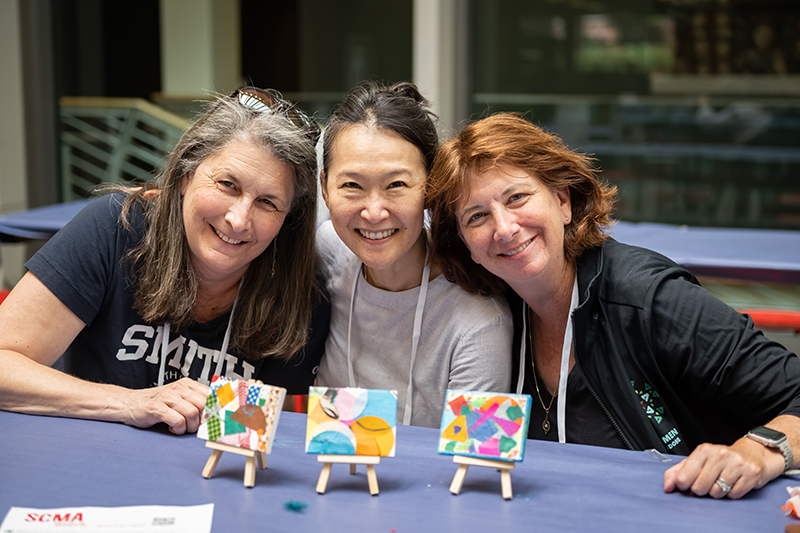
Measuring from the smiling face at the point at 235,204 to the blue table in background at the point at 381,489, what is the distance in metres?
0.49

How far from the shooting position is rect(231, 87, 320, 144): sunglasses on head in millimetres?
1763

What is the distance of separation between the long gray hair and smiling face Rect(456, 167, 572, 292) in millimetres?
455

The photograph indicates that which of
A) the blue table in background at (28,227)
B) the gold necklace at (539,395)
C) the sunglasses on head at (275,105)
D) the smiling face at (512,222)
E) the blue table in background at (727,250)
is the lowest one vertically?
the gold necklace at (539,395)

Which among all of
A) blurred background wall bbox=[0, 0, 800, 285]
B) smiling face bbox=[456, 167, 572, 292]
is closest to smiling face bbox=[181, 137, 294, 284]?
smiling face bbox=[456, 167, 572, 292]

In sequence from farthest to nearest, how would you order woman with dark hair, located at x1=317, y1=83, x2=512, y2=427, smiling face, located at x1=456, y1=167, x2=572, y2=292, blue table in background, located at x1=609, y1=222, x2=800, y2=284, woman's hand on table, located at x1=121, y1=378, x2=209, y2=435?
blue table in background, located at x1=609, y1=222, x2=800, y2=284 < woman with dark hair, located at x1=317, y1=83, x2=512, y2=427 < smiling face, located at x1=456, y1=167, x2=572, y2=292 < woman's hand on table, located at x1=121, y1=378, x2=209, y2=435

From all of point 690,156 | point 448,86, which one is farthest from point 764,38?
point 448,86

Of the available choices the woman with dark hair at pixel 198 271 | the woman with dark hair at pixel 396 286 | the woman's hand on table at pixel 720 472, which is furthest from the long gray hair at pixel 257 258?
the woman's hand on table at pixel 720 472

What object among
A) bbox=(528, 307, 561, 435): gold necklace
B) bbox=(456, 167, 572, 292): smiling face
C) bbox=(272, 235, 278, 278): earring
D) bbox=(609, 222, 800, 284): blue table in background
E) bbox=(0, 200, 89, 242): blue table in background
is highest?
bbox=(456, 167, 572, 292): smiling face

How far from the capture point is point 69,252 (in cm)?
165

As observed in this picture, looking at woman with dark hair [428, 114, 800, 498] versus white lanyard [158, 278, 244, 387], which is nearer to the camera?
woman with dark hair [428, 114, 800, 498]

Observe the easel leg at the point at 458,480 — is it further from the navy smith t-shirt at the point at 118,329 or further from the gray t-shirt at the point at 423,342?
the navy smith t-shirt at the point at 118,329

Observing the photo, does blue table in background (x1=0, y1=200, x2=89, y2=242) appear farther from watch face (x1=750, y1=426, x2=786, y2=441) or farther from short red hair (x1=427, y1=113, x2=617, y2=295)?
watch face (x1=750, y1=426, x2=786, y2=441)

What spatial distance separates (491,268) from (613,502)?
594mm

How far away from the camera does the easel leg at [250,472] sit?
3.96 feet
